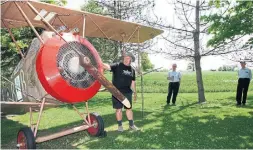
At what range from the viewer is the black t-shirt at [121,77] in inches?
293

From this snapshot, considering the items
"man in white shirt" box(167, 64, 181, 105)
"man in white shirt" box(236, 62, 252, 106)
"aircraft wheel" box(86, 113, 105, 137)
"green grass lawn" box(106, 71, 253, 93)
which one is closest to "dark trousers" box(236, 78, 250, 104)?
"man in white shirt" box(236, 62, 252, 106)

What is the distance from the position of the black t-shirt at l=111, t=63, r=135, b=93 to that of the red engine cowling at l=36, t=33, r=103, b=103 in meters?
1.89

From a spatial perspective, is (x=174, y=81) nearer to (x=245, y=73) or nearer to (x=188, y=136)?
(x=245, y=73)

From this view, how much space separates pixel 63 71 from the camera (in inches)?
208

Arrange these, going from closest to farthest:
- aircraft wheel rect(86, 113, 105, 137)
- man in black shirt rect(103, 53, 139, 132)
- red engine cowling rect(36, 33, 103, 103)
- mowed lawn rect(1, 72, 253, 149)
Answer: red engine cowling rect(36, 33, 103, 103) < mowed lawn rect(1, 72, 253, 149) < aircraft wheel rect(86, 113, 105, 137) < man in black shirt rect(103, 53, 139, 132)

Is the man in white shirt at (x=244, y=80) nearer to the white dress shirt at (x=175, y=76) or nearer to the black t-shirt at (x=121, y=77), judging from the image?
the white dress shirt at (x=175, y=76)

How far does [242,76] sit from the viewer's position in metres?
12.4

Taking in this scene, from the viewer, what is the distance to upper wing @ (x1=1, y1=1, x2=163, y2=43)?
20.7 ft

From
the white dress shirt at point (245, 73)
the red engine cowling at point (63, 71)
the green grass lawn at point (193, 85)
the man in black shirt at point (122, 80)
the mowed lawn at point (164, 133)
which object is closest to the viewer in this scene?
the red engine cowling at point (63, 71)

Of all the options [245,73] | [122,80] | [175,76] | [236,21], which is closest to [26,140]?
[122,80]

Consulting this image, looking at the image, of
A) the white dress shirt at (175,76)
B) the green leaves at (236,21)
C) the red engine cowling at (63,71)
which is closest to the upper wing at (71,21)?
the red engine cowling at (63,71)

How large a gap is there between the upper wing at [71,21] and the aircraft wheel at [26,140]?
8.22 ft

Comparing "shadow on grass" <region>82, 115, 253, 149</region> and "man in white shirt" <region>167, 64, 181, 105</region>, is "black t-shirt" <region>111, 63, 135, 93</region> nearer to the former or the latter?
"shadow on grass" <region>82, 115, 253, 149</region>

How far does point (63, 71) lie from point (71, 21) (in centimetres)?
289
